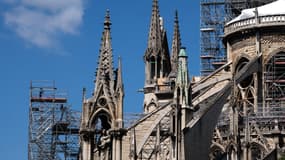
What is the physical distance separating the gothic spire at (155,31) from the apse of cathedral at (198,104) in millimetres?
69

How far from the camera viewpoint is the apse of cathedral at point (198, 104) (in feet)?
115

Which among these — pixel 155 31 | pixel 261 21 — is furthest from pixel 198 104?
pixel 155 31

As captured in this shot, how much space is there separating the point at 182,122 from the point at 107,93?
14.0 ft

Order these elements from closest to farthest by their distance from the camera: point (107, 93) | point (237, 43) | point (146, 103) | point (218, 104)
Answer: point (107, 93) < point (218, 104) < point (237, 43) < point (146, 103)

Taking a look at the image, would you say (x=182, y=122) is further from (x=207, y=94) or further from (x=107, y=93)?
(x=207, y=94)

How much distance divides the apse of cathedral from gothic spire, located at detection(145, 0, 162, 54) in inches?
2.7

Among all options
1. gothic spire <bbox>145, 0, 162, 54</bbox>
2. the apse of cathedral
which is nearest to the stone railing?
the apse of cathedral

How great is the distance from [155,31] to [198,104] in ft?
65.1

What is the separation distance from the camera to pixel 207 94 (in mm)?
55125

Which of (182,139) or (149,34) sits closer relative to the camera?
(182,139)

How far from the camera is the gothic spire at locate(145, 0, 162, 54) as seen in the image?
69625mm

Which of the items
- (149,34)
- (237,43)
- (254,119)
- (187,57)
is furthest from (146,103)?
(187,57)

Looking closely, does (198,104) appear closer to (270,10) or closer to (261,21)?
(261,21)

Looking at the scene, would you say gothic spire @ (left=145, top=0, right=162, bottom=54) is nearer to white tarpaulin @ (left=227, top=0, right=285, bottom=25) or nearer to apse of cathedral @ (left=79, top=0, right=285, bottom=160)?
apse of cathedral @ (left=79, top=0, right=285, bottom=160)
